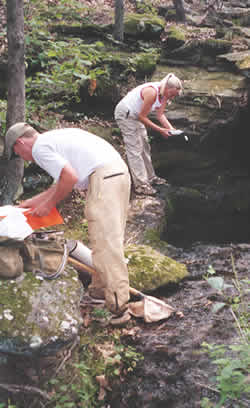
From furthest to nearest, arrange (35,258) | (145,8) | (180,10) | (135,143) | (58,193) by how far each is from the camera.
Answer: (145,8), (180,10), (135,143), (58,193), (35,258)

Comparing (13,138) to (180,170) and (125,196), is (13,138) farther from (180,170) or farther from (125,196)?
(180,170)

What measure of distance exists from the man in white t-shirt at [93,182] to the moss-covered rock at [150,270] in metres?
0.79

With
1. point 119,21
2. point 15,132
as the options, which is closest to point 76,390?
point 15,132

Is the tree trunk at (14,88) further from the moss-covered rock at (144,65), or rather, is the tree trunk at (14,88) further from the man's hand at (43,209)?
the moss-covered rock at (144,65)

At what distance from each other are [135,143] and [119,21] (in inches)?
180

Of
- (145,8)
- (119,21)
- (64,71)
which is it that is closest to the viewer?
(64,71)

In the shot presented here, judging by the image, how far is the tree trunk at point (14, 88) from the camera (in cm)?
528

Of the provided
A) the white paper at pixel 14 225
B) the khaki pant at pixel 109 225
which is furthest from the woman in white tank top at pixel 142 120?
the white paper at pixel 14 225

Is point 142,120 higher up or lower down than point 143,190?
higher up

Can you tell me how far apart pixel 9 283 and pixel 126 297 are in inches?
47.3

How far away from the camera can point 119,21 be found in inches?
403

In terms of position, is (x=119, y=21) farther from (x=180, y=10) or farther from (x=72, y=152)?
(x=72, y=152)

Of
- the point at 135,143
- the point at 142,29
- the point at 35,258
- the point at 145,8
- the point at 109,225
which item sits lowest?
the point at 135,143

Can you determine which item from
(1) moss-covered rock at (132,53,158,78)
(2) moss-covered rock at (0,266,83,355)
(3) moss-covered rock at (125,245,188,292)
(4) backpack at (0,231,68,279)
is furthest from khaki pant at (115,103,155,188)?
(2) moss-covered rock at (0,266,83,355)
